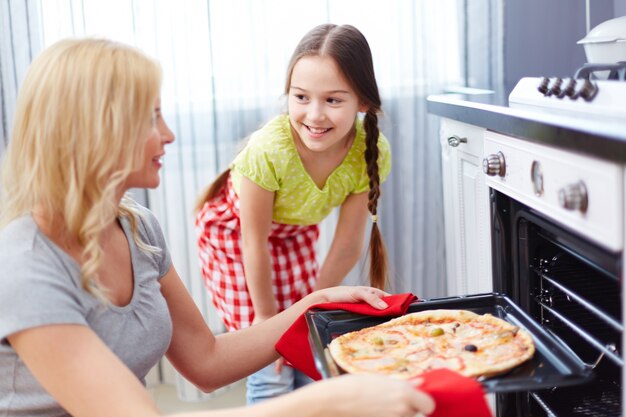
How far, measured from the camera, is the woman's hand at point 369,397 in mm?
952

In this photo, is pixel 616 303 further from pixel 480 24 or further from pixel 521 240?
pixel 480 24

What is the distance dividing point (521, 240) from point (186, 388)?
159 cm

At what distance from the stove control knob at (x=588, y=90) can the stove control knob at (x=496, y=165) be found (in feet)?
0.62

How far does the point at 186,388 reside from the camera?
2.74m

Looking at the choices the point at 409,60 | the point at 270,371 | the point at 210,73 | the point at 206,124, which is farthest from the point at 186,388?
the point at 409,60

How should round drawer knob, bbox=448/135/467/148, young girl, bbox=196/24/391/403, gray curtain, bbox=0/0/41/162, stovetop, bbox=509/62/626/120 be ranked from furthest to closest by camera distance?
1. gray curtain, bbox=0/0/41/162
2. young girl, bbox=196/24/391/403
3. round drawer knob, bbox=448/135/467/148
4. stovetop, bbox=509/62/626/120

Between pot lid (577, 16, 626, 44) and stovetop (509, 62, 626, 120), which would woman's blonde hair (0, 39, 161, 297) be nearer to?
stovetop (509, 62, 626, 120)

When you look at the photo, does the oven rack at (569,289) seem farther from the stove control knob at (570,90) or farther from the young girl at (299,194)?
the young girl at (299,194)

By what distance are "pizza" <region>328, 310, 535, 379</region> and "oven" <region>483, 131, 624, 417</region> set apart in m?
0.11

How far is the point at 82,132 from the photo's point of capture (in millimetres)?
1130

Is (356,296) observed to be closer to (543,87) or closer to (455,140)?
(543,87)

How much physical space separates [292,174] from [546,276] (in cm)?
80

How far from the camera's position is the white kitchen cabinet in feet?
5.73

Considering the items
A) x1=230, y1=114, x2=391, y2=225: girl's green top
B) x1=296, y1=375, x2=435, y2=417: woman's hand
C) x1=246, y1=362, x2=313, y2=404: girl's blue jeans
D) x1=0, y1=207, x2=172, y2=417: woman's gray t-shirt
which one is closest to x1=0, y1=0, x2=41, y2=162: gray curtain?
x1=230, y1=114, x2=391, y2=225: girl's green top
